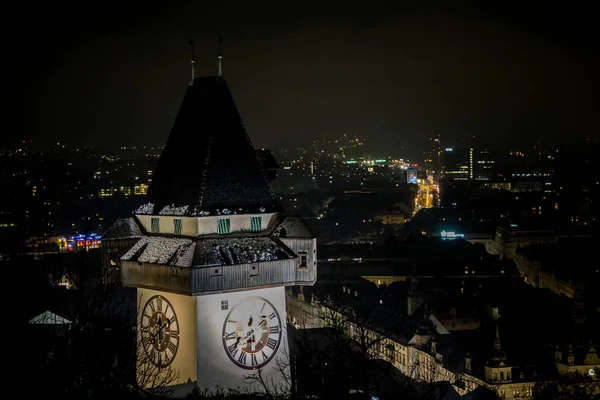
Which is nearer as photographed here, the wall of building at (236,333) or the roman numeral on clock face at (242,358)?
the wall of building at (236,333)

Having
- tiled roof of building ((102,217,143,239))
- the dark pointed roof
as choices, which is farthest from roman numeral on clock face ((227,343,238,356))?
tiled roof of building ((102,217,143,239))

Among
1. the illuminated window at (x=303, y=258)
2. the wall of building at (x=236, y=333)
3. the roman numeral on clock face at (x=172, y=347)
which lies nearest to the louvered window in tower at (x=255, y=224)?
the illuminated window at (x=303, y=258)

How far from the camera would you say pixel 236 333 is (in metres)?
24.7

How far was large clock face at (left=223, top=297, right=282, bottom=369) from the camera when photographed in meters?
24.7

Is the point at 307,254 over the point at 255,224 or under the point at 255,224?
under

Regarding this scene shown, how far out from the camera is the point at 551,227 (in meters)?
150

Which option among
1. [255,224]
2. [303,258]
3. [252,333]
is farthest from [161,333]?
[303,258]

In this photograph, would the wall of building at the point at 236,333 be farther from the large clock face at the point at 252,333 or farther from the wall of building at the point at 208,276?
the wall of building at the point at 208,276

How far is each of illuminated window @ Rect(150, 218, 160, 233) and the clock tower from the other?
0.04 meters

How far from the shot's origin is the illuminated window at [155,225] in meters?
26.1

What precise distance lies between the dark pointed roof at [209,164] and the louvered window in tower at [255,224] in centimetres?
18

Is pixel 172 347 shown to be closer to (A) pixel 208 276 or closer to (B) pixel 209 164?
(A) pixel 208 276

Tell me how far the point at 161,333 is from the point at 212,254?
2088 millimetres

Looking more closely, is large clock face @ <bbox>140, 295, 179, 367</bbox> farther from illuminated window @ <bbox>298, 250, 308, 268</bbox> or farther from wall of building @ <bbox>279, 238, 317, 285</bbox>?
illuminated window @ <bbox>298, 250, 308, 268</bbox>
